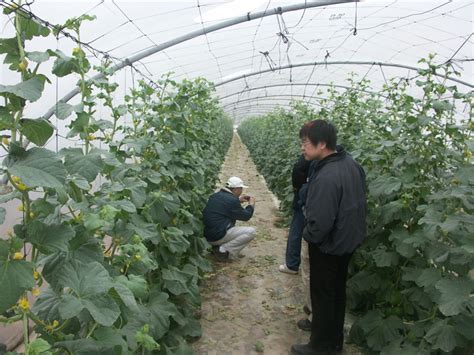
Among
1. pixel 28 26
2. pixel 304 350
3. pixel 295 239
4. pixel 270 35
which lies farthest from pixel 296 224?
pixel 270 35

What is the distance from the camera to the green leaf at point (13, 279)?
3.57 ft

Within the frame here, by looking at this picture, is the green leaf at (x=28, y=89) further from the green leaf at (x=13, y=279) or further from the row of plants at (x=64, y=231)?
the green leaf at (x=13, y=279)

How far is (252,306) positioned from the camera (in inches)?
167

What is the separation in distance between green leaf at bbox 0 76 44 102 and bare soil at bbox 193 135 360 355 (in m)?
2.79

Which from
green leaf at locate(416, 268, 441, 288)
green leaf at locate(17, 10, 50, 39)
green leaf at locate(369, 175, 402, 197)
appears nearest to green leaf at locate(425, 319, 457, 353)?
green leaf at locate(416, 268, 441, 288)

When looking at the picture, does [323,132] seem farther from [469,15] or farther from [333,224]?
[469,15]

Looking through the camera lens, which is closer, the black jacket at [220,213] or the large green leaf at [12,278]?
the large green leaf at [12,278]

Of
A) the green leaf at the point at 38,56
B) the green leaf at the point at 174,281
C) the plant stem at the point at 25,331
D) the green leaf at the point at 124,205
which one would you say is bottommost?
the green leaf at the point at 174,281

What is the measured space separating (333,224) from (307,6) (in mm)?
5177

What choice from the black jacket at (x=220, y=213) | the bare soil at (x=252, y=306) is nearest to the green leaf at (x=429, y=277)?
the bare soil at (x=252, y=306)

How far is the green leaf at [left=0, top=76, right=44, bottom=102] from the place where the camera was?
1.12 m

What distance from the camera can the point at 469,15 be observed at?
23.2 ft

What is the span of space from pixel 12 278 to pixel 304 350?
2.67 m

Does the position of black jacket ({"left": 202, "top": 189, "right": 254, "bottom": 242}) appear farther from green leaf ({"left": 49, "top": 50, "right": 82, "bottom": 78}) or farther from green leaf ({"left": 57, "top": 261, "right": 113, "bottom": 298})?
green leaf ({"left": 57, "top": 261, "right": 113, "bottom": 298})
